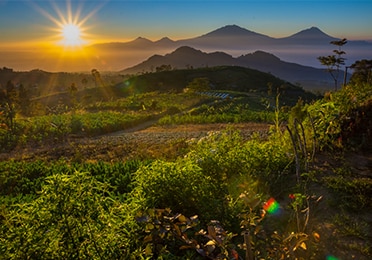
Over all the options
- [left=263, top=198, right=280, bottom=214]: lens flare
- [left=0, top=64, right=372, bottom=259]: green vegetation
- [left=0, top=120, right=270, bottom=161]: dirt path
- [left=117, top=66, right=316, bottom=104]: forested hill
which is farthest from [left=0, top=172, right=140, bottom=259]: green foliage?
[left=117, top=66, right=316, bottom=104]: forested hill

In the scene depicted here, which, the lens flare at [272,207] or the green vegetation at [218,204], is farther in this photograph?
the lens flare at [272,207]

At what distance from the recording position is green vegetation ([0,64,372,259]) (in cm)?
260

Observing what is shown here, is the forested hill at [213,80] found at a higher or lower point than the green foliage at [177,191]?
lower

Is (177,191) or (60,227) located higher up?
(60,227)

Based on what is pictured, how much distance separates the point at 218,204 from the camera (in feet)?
14.0

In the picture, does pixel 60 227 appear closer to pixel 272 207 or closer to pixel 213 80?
pixel 272 207

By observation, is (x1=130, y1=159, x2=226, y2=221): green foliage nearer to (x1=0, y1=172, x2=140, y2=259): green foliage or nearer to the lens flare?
the lens flare

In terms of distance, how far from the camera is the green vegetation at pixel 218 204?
2.60 metres

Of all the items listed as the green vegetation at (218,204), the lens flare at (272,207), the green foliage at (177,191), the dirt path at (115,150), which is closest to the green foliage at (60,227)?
the green vegetation at (218,204)

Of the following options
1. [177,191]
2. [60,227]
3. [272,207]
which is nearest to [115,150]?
[272,207]

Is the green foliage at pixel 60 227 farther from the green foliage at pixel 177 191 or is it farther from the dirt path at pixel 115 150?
the dirt path at pixel 115 150

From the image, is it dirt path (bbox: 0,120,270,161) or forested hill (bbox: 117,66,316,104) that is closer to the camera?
dirt path (bbox: 0,120,270,161)

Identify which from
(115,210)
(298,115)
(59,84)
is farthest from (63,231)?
(59,84)

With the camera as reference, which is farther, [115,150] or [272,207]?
[115,150]
